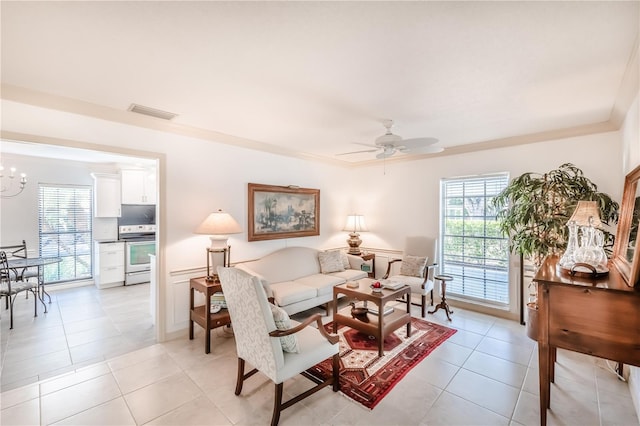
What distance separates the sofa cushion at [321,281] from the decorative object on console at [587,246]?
285 centimetres

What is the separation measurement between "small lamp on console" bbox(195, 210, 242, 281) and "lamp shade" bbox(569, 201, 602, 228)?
3.35 metres

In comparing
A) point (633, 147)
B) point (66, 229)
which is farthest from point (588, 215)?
point (66, 229)

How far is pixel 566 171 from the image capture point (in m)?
3.63

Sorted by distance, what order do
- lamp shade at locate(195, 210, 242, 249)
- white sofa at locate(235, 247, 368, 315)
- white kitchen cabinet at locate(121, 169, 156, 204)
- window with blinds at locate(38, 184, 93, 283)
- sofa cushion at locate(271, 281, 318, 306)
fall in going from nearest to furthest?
lamp shade at locate(195, 210, 242, 249) → sofa cushion at locate(271, 281, 318, 306) → white sofa at locate(235, 247, 368, 315) → window with blinds at locate(38, 184, 93, 283) → white kitchen cabinet at locate(121, 169, 156, 204)

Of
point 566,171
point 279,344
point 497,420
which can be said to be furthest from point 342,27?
point 566,171

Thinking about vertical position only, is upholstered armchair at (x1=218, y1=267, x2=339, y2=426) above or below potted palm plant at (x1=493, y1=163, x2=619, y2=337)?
below

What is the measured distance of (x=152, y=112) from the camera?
3047 millimetres

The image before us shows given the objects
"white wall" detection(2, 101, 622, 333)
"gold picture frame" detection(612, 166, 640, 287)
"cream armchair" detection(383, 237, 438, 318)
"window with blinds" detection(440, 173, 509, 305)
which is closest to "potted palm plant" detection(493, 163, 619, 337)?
"white wall" detection(2, 101, 622, 333)

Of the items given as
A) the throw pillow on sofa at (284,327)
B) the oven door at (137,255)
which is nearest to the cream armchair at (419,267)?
the throw pillow on sofa at (284,327)

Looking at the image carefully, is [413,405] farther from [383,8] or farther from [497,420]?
[383,8]

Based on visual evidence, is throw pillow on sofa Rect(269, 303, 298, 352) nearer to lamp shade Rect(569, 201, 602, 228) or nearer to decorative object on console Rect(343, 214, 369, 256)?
lamp shade Rect(569, 201, 602, 228)

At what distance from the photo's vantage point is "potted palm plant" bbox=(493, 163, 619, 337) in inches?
124

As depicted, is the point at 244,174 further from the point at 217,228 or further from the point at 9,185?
the point at 9,185

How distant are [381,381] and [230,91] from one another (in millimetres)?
3014
